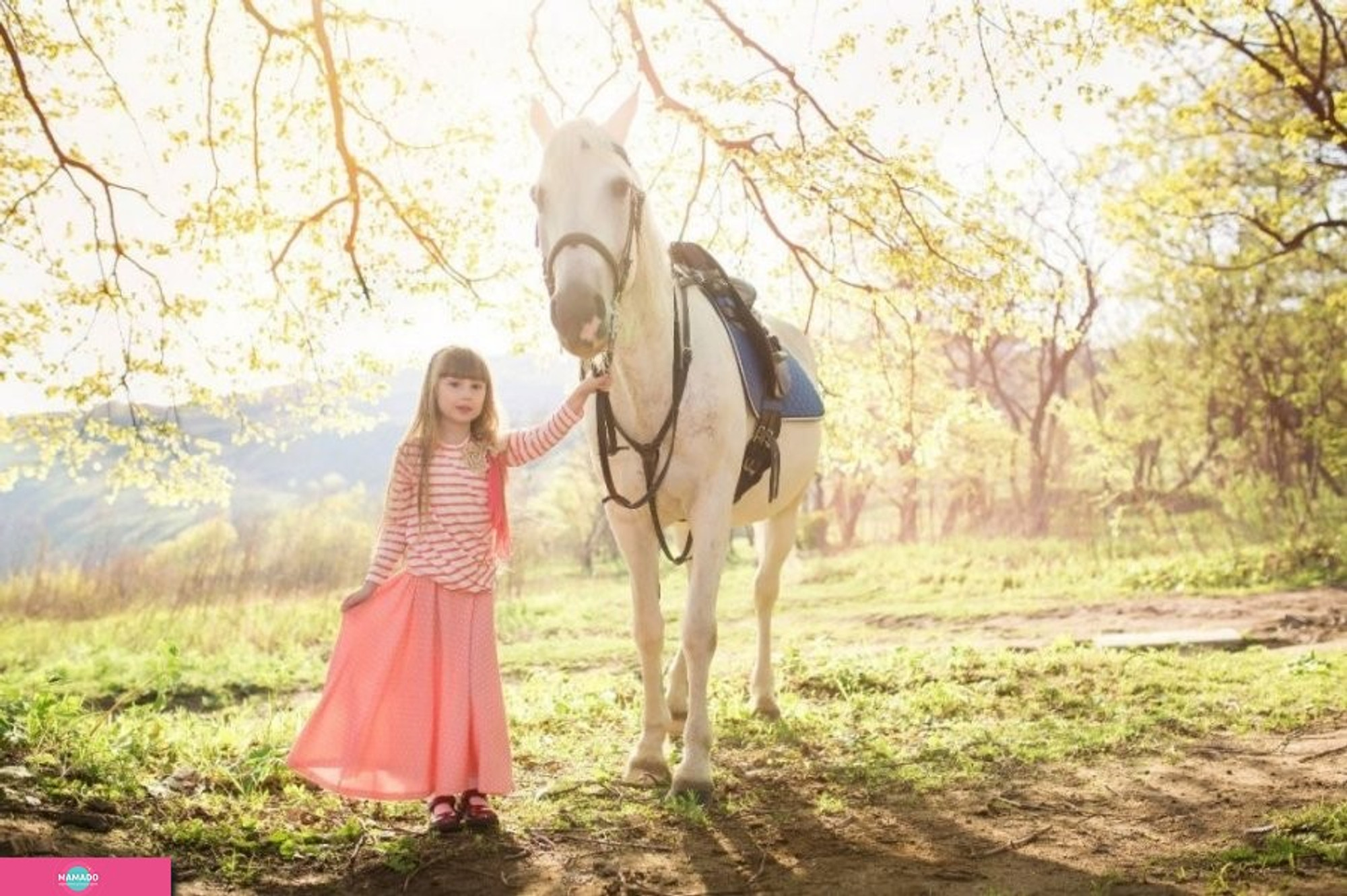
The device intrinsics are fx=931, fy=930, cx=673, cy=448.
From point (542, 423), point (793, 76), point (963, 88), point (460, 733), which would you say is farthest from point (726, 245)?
point (460, 733)

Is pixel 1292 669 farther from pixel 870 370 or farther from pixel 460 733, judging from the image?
pixel 460 733


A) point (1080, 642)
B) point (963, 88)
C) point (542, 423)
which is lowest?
point (1080, 642)

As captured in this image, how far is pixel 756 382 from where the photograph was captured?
16.2 feet

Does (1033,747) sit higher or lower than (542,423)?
lower

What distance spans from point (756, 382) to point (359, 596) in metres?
2.27

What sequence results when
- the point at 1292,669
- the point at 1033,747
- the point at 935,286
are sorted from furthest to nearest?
the point at 935,286
the point at 1292,669
the point at 1033,747

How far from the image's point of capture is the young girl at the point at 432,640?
12.1 ft

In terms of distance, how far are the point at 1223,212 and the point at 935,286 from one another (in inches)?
285

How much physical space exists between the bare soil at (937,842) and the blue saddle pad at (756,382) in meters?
1.92

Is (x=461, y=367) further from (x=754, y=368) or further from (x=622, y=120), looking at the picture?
(x=754, y=368)

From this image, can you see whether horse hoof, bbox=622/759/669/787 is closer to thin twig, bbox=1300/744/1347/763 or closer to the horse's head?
the horse's head

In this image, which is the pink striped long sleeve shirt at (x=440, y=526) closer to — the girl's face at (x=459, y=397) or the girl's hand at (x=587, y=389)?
the girl's face at (x=459, y=397)

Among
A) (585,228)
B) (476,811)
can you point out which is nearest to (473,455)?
(585,228)

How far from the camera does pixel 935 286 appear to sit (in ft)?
27.9
